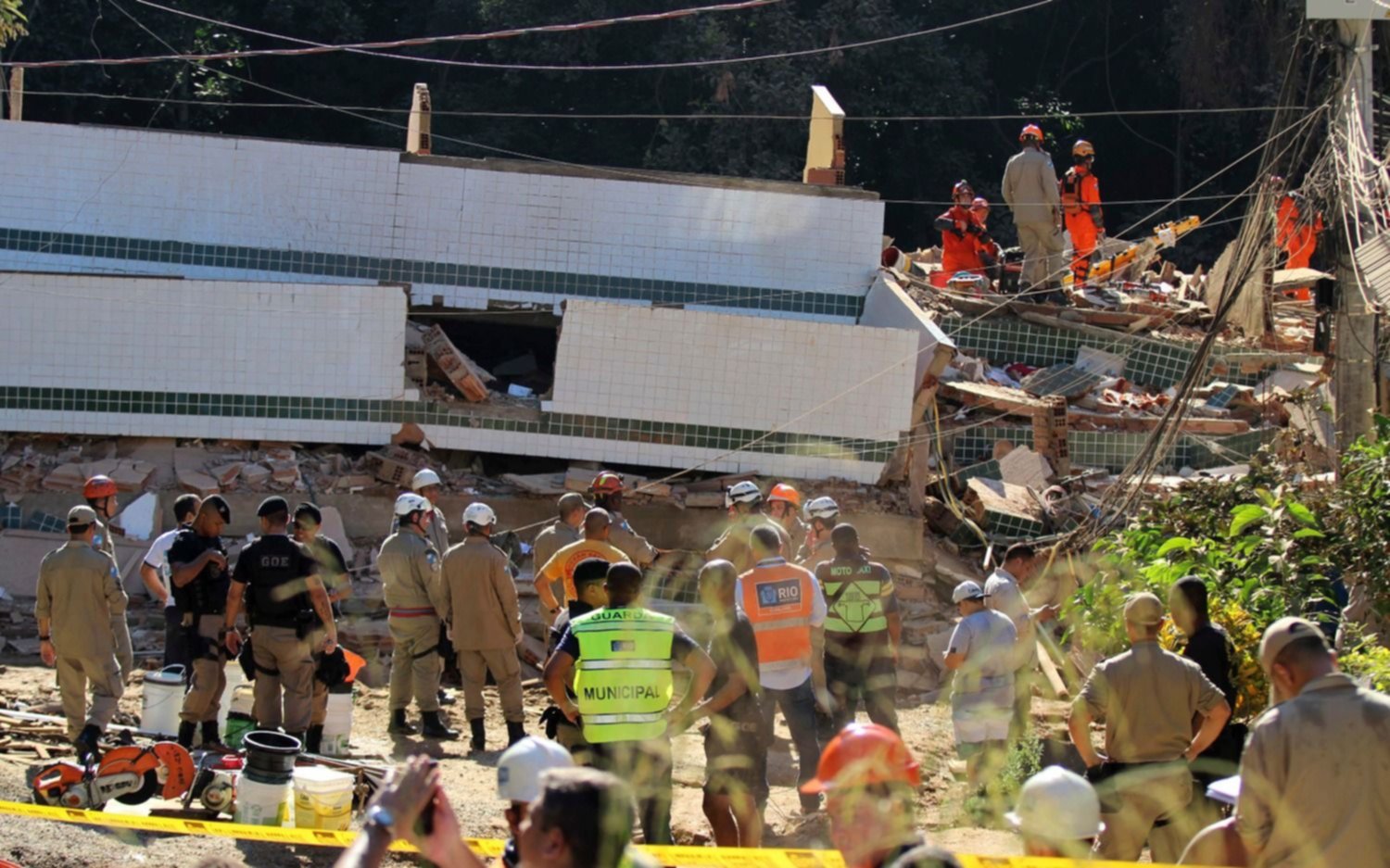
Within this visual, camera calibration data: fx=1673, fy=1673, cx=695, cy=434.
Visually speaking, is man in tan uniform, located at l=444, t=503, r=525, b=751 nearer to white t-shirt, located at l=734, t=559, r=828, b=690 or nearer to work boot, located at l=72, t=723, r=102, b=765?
white t-shirt, located at l=734, t=559, r=828, b=690

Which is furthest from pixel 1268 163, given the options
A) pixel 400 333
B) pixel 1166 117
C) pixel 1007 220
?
pixel 1166 117

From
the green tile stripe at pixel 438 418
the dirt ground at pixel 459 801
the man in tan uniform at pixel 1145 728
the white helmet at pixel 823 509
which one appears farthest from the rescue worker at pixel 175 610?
the man in tan uniform at pixel 1145 728

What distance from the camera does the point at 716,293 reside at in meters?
16.4

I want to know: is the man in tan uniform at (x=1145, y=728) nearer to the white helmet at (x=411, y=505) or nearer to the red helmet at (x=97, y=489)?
the white helmet at (x=411, y=505)

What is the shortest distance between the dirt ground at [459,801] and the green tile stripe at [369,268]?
452cm

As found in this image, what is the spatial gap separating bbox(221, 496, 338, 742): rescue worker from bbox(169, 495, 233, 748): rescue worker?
40 centimetres

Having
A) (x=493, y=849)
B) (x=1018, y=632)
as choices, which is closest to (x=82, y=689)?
(x=493, y=849)

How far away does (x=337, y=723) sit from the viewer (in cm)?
1006

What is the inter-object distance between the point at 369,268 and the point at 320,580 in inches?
278

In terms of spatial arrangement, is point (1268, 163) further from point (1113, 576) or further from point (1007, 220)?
point (1007, 220)

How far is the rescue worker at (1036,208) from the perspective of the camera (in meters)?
17.6

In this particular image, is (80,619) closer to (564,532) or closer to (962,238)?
(564,532)

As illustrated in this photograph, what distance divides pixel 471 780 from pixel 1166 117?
2452cm

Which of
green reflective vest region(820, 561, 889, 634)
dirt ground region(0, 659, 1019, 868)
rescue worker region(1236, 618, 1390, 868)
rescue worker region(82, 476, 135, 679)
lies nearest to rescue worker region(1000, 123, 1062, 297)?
dirt ground region(0, 659, 1019, 868)
